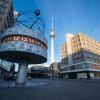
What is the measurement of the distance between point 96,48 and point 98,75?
24801mm

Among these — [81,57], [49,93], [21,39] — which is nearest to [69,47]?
[81,57]

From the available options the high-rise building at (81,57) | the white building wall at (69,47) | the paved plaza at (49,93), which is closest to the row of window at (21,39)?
the paved plaza at (49,93)

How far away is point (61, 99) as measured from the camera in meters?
9.75

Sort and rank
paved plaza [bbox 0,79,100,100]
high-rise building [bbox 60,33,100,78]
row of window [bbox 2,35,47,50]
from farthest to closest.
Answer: high-rise building [bbox 60,33,100,78]
row of window [bbox 2,35,47,50]
paved plaza [bbox 0,79,100,100]

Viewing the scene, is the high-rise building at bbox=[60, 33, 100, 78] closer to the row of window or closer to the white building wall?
the white building wall

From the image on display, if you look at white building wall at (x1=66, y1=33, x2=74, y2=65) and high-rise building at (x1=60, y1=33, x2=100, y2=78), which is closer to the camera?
high-rise building at (x1=60, y1=33, x2=100, y2=78)

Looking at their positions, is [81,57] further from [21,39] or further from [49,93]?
[49,93]

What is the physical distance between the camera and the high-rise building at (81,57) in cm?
7950

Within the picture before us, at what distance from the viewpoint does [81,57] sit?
82.7 meters

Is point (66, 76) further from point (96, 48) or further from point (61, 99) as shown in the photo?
point (61, 99)

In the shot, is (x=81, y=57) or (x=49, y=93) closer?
(x=49, y=93)

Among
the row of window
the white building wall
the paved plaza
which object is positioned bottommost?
the paved plaza

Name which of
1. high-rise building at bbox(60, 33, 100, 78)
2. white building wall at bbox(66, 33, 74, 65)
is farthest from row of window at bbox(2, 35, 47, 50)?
white building wall at bbox(66, 33, 74, 65)

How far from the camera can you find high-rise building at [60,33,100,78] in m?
79.5
